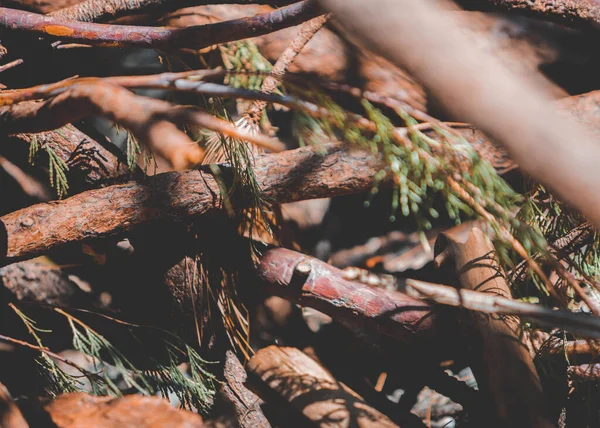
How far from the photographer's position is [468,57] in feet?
1.47

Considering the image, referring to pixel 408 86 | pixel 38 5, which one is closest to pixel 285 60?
pixel 408 86

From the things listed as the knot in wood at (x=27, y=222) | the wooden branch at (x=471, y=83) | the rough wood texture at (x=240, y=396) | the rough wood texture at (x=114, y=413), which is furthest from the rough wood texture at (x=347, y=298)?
the wooden branch at (x=471, y=83)

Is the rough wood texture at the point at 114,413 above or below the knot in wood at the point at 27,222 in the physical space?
below

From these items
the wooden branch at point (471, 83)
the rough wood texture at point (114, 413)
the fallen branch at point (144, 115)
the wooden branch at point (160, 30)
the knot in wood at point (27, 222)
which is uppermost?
the wooden branch at point (471, 83)

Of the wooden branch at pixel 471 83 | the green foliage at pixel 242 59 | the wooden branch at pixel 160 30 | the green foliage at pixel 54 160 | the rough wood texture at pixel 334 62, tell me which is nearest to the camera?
the wooden branch at pixel 471 83

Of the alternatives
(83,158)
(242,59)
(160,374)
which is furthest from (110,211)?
(242,59)

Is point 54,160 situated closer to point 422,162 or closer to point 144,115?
point 144,115

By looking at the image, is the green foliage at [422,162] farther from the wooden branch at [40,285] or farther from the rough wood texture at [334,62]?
the wooden branch at [40,285]

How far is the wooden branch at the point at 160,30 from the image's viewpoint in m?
1.45

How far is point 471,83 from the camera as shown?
0.45 metres

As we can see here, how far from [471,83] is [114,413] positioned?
1552mm

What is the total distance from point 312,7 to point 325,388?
1592 mm

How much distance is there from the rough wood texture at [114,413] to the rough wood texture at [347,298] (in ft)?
2.11

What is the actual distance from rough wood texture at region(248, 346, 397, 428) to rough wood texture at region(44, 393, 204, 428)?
1.86ft
